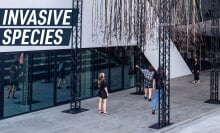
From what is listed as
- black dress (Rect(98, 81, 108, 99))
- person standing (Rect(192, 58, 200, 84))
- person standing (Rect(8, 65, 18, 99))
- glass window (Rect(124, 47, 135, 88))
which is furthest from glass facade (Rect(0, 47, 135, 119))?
person standing (Rect(192, 58, 200, 84))

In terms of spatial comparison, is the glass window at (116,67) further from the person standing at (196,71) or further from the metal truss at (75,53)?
the person standing at (196,71)

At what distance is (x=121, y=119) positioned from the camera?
45.1ft

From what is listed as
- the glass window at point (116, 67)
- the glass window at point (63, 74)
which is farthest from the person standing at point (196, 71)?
the glass window at point (63, 74)

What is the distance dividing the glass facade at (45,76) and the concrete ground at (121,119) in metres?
0.48

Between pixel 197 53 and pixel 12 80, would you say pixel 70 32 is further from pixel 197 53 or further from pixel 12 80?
pixel 197 53

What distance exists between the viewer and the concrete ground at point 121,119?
1229cm

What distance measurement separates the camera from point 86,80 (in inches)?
714

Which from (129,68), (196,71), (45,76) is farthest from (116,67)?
(196,71)

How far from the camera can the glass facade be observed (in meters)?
14.0

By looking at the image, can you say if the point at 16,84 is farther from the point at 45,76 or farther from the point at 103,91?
the point at 103,91

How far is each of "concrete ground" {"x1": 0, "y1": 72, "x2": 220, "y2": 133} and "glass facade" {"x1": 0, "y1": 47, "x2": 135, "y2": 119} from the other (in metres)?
0.48

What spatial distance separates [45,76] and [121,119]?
4011 millimetres

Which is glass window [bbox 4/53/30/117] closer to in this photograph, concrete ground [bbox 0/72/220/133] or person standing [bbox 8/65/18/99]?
person standing [bbox 8/65/18/99]

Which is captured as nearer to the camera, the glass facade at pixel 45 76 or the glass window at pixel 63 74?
the glass facade at pixel 45 76
